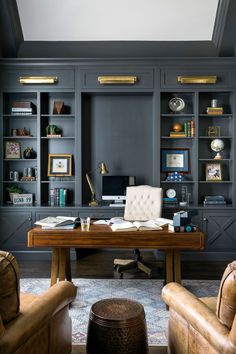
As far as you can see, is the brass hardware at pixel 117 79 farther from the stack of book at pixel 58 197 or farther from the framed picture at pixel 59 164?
the stack of book at pixel 58 197

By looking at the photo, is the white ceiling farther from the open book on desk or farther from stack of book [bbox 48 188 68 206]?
the open book on desk

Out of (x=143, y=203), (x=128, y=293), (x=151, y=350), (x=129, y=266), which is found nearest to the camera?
(x=151, y=350)

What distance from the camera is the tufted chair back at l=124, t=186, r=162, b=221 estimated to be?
4.06 metres

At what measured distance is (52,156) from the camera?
5102mm

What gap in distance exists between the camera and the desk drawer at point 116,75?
15.7 ft

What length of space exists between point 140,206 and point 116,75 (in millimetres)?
1932

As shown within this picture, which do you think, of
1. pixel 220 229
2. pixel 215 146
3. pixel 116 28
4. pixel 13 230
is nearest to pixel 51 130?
pixel 13 230

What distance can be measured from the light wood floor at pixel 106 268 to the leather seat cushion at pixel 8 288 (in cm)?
252

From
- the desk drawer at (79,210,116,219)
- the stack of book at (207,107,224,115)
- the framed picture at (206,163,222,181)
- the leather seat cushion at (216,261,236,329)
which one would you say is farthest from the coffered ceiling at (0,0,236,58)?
the leather seat cushion at (216,261,236,329)

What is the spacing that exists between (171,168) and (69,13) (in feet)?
8.44

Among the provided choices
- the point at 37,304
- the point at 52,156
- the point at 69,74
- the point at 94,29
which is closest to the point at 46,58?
the point at 69,74

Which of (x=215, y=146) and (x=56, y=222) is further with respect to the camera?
(x=215, y=146)

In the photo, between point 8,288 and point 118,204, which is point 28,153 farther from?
point 8,288

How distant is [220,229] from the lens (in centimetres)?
462
